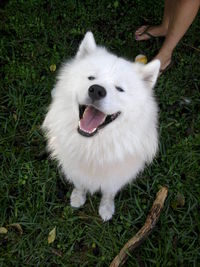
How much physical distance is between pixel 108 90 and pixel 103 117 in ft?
0.73

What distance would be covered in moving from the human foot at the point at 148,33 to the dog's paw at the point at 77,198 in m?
2.04

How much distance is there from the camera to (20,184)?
3.01 meters

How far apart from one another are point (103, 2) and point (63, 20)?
0.58 m

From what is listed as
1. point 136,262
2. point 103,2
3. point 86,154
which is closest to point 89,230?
point 136,262

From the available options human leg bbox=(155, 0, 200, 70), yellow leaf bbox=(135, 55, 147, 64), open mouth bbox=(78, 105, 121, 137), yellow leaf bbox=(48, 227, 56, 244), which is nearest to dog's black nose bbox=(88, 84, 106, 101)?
open mouth bbox=(78, 105, 121, 137)

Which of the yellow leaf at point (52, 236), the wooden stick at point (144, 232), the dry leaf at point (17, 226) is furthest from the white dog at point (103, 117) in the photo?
the dry leaf at point (17, 226)

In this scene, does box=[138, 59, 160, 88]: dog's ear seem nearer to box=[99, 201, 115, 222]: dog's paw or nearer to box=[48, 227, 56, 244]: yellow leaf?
box=[99, 201, 115, 222]: dog's paw

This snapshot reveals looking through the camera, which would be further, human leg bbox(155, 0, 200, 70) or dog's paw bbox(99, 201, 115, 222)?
dog's paw bbox(99, 201, 115, 222)

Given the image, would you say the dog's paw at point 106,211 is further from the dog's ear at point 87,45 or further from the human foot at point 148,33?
the human foot at point 148,33

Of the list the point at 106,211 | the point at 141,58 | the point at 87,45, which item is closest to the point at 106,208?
the point at 106,211

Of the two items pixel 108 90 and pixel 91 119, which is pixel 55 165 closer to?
pixel 91 119

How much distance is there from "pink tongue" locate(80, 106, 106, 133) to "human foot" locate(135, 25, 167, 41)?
196 cm

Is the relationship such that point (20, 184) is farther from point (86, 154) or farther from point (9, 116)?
point (86, 154)

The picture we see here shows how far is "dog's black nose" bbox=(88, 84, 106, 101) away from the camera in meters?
1.88
